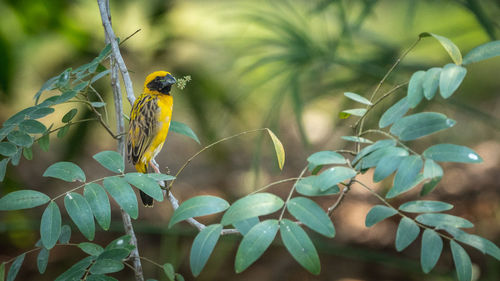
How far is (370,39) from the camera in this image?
208 centimetres

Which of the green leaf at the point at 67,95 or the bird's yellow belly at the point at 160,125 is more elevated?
the green leaf at the point at 67,95

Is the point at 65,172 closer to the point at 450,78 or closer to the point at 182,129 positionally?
the point at 182,129

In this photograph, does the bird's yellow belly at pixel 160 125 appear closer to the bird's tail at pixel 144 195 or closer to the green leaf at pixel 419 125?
the bird's tail at pixel 144 195

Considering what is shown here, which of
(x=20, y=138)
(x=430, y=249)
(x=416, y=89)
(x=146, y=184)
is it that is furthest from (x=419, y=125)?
(x=20, y=138)

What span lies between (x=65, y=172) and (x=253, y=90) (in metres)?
1.24

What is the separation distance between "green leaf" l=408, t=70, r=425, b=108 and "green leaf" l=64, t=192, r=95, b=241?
47 cm

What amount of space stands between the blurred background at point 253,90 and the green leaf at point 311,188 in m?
0.97

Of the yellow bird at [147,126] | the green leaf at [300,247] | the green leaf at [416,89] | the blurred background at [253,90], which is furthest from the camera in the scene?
the blurred background at [253,90]

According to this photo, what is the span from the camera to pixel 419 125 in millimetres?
635

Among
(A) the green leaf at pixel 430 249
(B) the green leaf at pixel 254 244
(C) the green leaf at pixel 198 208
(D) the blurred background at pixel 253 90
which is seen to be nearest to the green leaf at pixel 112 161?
(C) the green leaf at pixel 198 208

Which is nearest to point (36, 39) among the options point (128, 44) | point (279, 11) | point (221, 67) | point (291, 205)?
point (128, 44)

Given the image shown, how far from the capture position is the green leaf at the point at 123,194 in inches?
24.5

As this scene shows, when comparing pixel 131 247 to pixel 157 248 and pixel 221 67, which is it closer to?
pixel 221 67

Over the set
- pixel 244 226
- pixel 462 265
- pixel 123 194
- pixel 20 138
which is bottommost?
pixel 462 265
